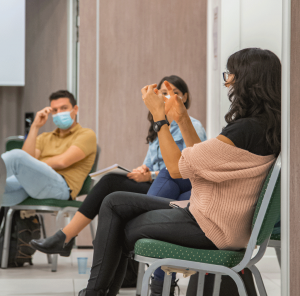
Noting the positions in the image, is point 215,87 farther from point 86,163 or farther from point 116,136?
point 86,163

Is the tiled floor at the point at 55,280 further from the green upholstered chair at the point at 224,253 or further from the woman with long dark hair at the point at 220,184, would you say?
the green upholstered chair at the point at 224,253

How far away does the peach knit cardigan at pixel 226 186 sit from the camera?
1.25m

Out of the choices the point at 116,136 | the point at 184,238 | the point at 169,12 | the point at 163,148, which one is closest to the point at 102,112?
the point at 116,136

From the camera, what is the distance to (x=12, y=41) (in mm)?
4438

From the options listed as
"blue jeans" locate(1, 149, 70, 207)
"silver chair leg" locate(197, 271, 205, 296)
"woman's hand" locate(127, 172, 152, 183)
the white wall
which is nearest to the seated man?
"blue jeans" locate(1, 149, 70, 207)

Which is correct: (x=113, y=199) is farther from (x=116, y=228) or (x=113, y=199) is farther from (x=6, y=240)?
(x=6, y=240)

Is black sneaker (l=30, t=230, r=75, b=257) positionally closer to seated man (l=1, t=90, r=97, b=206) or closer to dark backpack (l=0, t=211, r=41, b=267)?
seated man (l=1, t=90, r=97, b=206)

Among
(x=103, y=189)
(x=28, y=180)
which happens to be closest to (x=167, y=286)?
(x=103, y=189)

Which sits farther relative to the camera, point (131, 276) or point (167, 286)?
point (131, 276)

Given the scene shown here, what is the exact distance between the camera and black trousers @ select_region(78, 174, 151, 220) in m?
2.05

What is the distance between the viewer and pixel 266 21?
8.70 feet

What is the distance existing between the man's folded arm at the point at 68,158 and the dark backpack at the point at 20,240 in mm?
437

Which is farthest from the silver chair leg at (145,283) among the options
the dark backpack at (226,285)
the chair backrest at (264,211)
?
the dark backpack at (226,285)

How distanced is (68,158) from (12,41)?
2.19 metres
